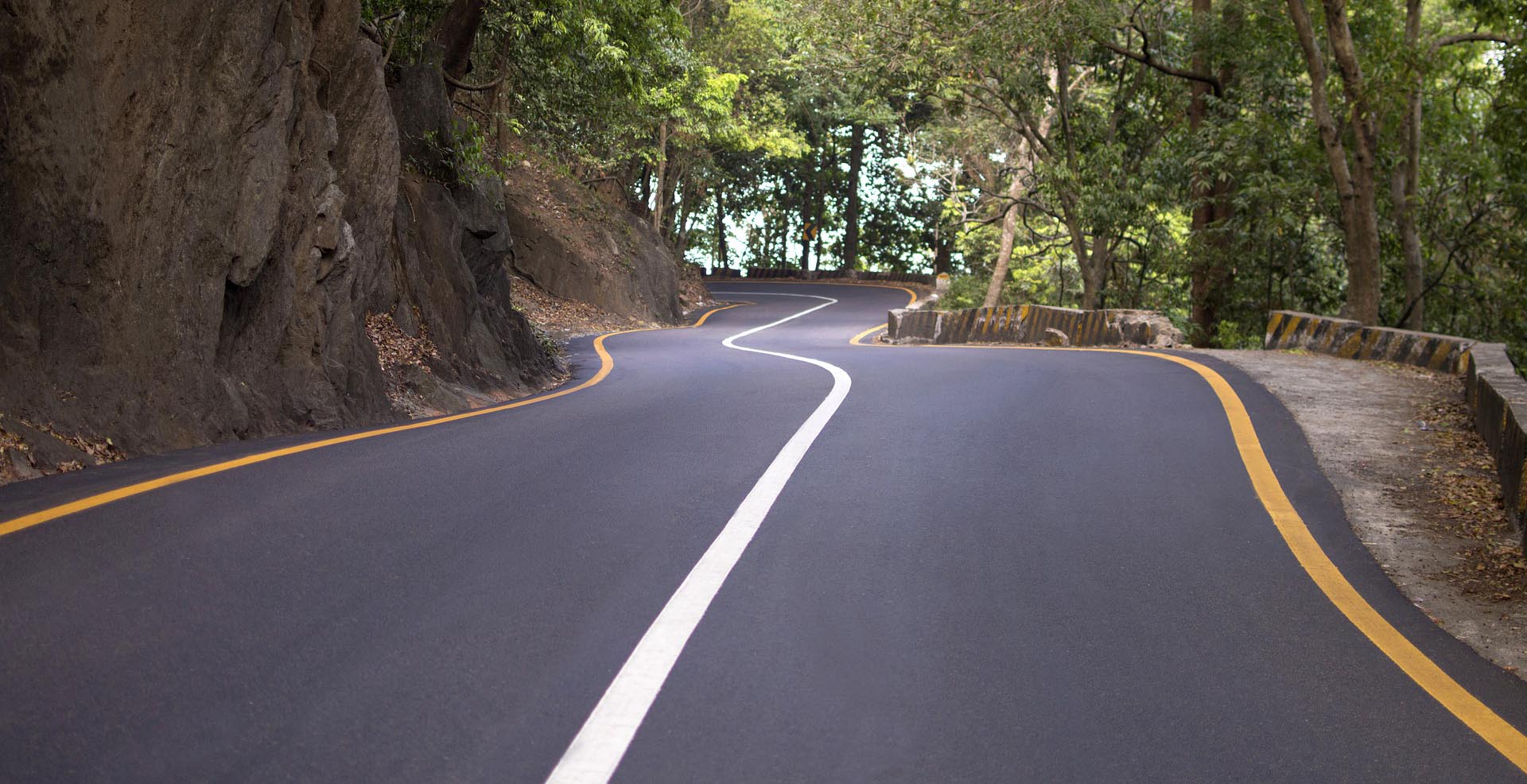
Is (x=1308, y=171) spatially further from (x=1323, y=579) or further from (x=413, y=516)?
(x=413, y=516)

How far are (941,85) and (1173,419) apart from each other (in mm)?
19502

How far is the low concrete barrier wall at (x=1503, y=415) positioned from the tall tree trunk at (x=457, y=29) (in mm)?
13426

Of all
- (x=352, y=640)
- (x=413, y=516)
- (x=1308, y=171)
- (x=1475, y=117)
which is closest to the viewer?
(x=352, y=640)

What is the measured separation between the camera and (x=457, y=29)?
17469 millimetres

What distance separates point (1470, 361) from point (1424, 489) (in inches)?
137

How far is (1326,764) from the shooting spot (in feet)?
11.9

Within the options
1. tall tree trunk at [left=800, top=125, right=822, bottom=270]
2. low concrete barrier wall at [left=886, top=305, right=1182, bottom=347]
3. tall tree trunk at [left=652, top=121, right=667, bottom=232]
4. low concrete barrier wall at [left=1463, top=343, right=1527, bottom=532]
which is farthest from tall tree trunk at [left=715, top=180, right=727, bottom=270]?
low concrete barrier wall at [left=1463, top=343, right=1527, bottom=532]

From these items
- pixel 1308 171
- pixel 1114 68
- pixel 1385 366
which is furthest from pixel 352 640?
pixel 1114 68

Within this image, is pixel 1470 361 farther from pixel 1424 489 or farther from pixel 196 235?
pixel 196 235

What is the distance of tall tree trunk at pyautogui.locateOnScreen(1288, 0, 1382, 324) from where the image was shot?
19.3 metres

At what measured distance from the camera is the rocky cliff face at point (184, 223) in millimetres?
7766

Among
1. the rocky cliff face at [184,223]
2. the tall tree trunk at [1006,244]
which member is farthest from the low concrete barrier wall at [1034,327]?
the rocky cliff face at [184,223]

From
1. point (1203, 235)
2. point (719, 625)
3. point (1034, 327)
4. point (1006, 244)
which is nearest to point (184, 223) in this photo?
point (719, 625)

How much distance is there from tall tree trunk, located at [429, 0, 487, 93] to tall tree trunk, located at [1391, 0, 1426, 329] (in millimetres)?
17451
